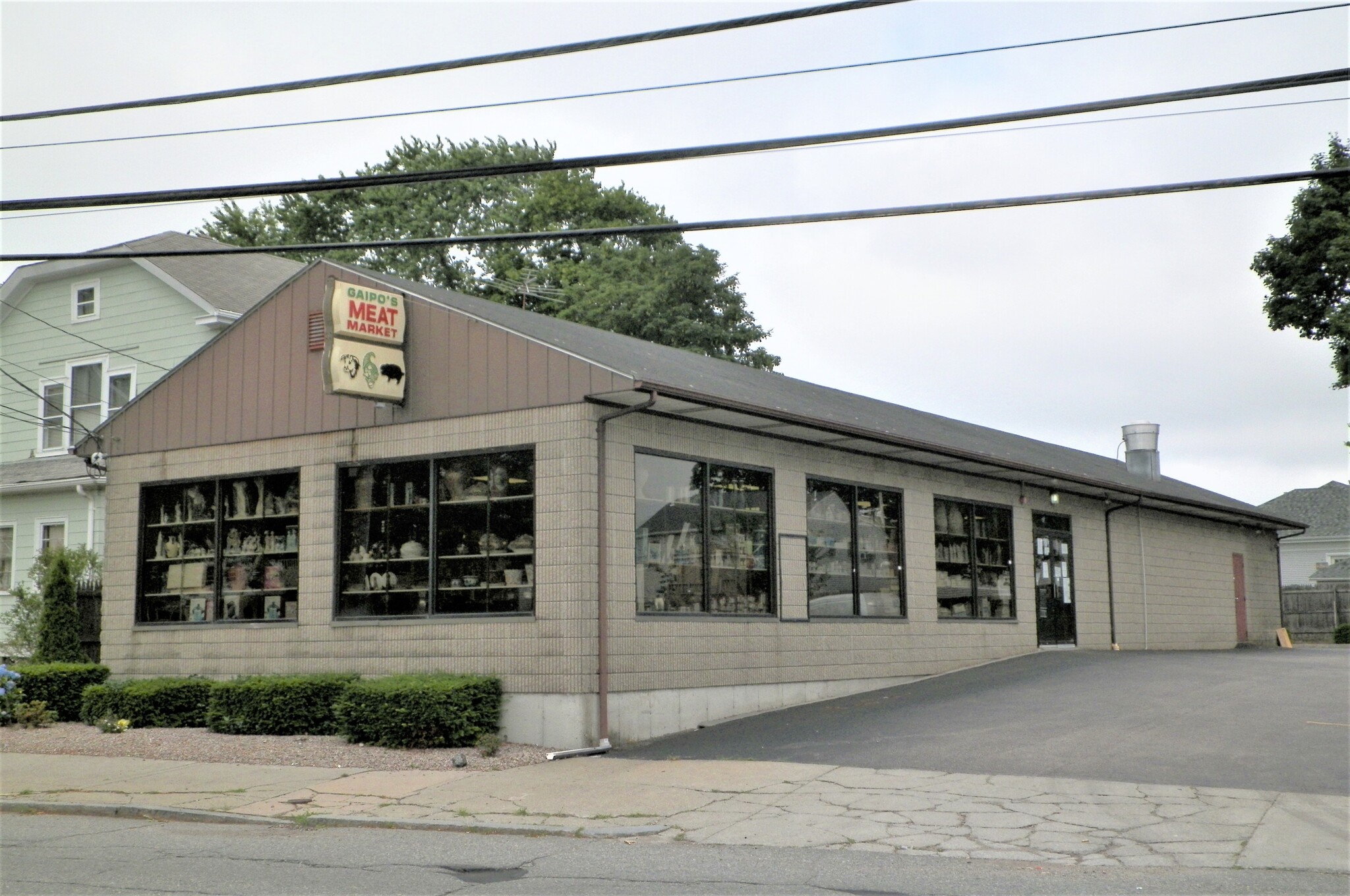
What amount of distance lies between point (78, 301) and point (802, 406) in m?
17.3

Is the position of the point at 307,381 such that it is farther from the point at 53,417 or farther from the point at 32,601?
the point at 53,417

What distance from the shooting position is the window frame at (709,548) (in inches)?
589

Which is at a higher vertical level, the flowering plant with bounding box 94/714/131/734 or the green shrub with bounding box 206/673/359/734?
the green shrub with bounding box 206/673/359/734

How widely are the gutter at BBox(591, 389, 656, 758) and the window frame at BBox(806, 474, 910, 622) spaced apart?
4.07 m

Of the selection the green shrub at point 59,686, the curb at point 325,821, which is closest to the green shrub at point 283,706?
the green shrub at point 59,686

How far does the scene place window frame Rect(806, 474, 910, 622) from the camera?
17.6m

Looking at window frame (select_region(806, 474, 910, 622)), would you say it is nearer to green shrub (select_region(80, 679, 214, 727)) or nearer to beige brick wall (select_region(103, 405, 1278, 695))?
beige brick wall (select_region(103, 405, 1278, 695))

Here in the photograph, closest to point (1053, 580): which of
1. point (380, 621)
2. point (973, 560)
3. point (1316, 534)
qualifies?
point (973, 560)

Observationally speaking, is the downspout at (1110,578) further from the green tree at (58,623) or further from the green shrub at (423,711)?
the green tree at (58,623)

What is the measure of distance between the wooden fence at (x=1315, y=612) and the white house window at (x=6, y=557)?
33.6 meters

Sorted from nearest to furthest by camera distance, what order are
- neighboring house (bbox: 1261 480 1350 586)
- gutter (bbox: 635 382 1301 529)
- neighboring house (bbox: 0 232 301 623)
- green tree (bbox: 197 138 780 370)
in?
1. gutter (bbox: 635 382 1301 529)
2. neighboring house (bbox: 0 232 301 623)
3. green tree (bbox: 197 138 780 370)
4. neighboring house (bbox: 1261 480 1350 586)

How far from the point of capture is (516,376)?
15.0 m

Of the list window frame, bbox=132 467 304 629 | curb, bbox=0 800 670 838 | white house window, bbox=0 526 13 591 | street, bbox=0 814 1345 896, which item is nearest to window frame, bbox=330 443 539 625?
window frame, bbox=132 467 304 629

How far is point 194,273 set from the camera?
1046 inches
